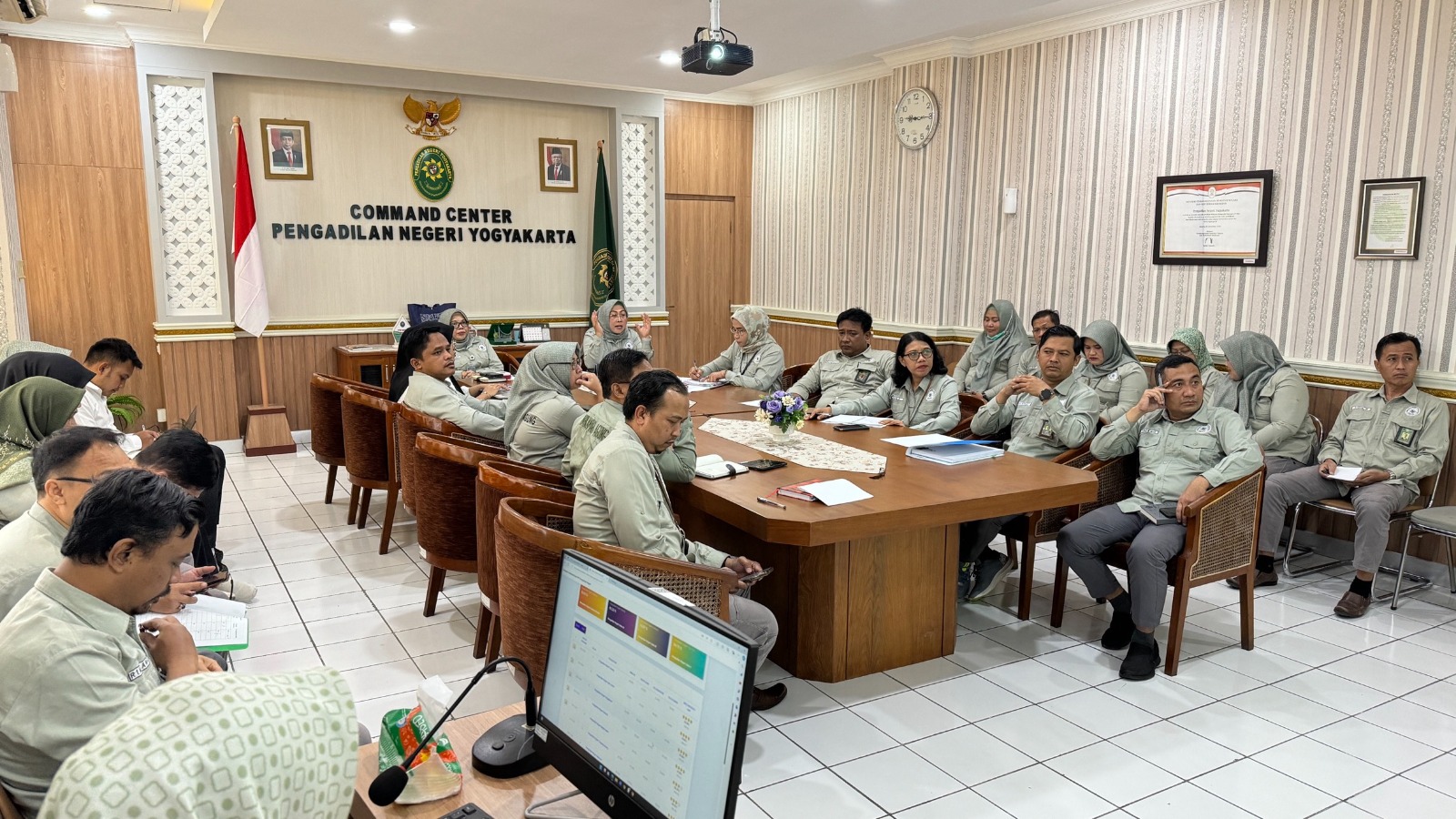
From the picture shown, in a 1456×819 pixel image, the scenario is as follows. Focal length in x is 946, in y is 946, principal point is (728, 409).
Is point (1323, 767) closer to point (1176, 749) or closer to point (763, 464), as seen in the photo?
point (1176, 749)

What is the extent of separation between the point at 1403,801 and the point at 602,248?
286 inches

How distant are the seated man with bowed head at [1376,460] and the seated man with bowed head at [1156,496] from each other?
2.96 ft

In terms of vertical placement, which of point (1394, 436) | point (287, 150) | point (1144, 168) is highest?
point (287, 150)

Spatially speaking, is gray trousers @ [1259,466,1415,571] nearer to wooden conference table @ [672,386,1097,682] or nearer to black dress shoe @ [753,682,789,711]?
wooden conference table @ [672,386,1097,682]

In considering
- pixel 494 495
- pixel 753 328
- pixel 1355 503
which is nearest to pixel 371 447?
pixel 494 495

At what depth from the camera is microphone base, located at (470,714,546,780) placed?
166cm

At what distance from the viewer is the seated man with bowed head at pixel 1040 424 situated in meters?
4.32

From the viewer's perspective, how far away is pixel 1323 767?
3.03m

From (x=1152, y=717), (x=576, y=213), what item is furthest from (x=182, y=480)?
(x=576, y=213)

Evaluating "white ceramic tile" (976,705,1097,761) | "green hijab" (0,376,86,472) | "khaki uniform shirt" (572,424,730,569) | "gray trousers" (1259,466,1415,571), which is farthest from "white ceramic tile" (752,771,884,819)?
"gray trousers" (1259,466,1415,571)

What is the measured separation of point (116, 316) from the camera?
7.28m

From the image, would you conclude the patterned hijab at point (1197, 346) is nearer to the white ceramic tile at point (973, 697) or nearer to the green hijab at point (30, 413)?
the white ceramic tile at point (973, 697)

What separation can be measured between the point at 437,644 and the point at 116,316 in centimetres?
512

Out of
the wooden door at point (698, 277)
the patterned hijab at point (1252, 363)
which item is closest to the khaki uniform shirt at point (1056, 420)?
the patterned hijab at point (1252, 363)
